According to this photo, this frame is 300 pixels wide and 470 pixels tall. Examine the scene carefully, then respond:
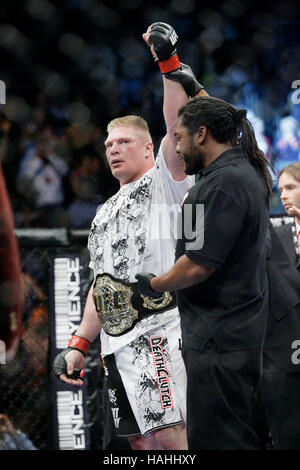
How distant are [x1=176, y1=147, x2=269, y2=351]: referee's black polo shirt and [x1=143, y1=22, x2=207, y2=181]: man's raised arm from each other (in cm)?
21

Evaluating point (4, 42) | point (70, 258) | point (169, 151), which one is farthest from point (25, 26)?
point (169, 151)

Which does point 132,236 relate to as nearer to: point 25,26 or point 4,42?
point 4,42

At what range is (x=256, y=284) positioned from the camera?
42.4 inches

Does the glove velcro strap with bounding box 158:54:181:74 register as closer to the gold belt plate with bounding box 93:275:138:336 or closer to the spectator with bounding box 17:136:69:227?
the gold belt plate with bounding box 93:275:138:336

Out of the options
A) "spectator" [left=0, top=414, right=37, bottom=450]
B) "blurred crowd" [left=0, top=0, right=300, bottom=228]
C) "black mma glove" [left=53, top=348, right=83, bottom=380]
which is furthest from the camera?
"blurred crowd" [left=0, top=0, right=300, bottom=228]

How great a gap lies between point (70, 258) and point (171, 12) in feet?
3.17

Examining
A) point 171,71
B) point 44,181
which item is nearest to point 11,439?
point 44,181

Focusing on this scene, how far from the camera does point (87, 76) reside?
2396mm

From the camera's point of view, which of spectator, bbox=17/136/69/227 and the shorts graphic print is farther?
spectator, bbox=17/136/69/227

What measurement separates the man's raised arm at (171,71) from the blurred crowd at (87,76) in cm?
87

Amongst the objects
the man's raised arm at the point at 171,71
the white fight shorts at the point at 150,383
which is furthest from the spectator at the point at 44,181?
the man's raised arm at the point at 171,71

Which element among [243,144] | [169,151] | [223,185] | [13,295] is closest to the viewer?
[13,295]

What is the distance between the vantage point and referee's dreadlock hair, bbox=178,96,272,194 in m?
1.11

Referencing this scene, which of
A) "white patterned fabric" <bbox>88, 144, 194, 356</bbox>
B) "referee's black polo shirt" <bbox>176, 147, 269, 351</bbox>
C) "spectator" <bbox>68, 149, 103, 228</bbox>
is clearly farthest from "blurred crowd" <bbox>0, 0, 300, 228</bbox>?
"referee's black polo shirt" <bbox>176, 147, 269, 351</bbox>
